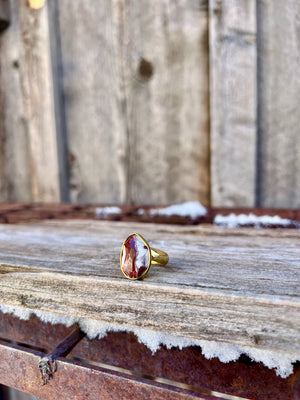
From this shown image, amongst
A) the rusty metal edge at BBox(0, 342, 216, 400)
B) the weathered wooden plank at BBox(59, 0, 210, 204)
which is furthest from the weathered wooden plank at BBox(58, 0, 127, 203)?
the rusty metal edge at BBox(0, 342, 216, 400)

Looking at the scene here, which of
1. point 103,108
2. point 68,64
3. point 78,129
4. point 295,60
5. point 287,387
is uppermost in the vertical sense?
point 68,64

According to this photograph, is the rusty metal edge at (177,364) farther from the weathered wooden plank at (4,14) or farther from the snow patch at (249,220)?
the weathered wooden plank at (4,14)

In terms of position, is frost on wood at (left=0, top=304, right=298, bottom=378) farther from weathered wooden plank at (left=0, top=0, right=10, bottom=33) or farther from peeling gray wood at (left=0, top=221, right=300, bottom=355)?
weathered wooden plank at (left=0, top=0, right=10, bottom=33)

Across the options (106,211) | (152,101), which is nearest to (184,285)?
(106,211)

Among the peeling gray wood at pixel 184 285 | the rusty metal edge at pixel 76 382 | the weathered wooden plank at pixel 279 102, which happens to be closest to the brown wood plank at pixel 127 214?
the peeling gray wood at pixel 184 285

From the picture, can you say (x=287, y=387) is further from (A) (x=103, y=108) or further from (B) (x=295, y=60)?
(A) (x=103, y=108)

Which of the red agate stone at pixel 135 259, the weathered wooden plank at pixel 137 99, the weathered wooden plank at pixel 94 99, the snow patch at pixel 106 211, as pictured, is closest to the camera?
the red agate stone at pixel 135 259

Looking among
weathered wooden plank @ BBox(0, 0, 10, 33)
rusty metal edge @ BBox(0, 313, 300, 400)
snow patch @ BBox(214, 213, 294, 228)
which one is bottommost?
rusty metal edge @ BBox(0, 313, 300, 400)

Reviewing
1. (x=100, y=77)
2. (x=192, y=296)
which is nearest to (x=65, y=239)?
(x=192, y=296)
